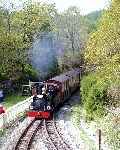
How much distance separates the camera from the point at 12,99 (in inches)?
1674

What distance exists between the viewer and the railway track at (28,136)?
23702 millimetres

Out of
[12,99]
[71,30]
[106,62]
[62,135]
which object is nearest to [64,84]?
[12,99]

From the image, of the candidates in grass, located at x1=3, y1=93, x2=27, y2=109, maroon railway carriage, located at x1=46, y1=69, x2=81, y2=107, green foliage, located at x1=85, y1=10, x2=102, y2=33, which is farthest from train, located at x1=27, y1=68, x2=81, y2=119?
green foliage, located at x1=85, y1=10, x2=102, y2=33

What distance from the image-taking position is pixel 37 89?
112 ft

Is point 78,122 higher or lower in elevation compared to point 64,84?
lower

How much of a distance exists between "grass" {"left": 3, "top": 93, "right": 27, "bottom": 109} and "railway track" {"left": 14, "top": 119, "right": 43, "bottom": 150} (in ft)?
24.1

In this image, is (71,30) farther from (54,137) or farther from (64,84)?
(54,137)

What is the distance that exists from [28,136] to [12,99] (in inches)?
643

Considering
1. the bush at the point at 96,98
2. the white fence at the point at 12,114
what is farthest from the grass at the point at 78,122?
the white fence at the point at 12,114

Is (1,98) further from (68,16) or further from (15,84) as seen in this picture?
(68,16)

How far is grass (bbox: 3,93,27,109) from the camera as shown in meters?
38.8

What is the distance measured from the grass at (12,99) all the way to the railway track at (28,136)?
24.1 ft

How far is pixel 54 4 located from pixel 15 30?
10706mm

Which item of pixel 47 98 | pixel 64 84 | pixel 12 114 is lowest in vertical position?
pixel 12 114
